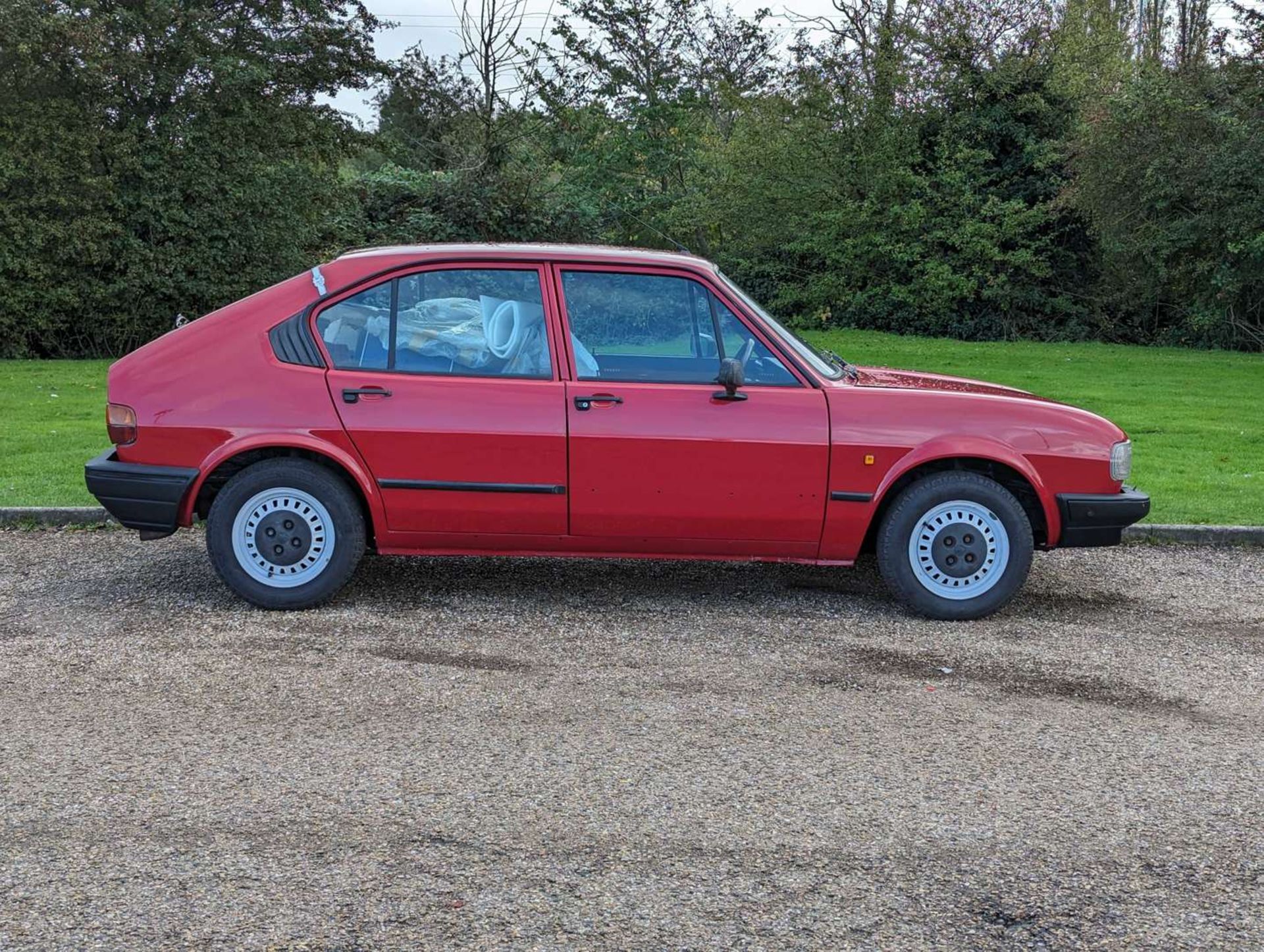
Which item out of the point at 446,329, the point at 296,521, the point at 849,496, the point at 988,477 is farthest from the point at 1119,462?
the point at 296,521

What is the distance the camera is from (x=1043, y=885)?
3.43 metres

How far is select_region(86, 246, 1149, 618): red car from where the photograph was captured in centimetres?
604

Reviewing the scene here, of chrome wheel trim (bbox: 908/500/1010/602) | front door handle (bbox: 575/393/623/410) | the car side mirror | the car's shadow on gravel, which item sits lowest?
the car's shadow on gravel

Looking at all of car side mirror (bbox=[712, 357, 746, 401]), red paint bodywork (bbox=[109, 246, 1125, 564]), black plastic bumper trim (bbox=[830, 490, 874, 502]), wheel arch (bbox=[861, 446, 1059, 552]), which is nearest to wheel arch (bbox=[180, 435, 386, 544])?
red paint bodywork (bbox=[109, 246, 1125, 564])

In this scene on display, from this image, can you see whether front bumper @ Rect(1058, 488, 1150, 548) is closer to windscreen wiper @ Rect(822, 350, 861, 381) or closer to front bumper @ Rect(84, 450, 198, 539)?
windscreen wiper @ Rect(822, 350, 861, 381)

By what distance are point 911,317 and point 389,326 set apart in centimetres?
2459

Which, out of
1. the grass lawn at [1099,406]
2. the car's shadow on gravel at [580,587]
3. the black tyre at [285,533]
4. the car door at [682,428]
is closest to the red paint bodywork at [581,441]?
the car door at [682,428]

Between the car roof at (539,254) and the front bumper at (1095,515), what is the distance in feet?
6.78

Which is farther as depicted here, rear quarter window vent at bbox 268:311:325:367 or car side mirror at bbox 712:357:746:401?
rear quarter window vent at bbox 268:311:325:367

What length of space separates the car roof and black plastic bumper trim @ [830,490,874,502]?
1262 millimetres

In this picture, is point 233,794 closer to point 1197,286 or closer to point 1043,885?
point 1043,885

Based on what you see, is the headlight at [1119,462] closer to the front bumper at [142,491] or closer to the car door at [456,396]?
the car door at [456,396]

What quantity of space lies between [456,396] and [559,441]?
1.76 ft

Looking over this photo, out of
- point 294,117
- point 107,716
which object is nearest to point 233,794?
point 107,716
